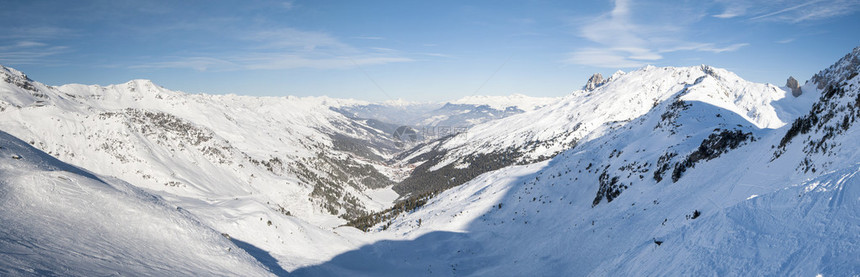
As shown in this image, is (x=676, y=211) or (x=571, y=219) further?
(x=571, y=219)

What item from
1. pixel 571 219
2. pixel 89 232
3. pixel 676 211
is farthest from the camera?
pixel 571 219

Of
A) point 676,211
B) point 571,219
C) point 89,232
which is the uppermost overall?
point 89,232

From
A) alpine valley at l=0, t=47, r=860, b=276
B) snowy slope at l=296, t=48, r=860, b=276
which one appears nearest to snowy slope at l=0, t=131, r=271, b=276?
alpine valley at l=0, t=47, r=860, b=276

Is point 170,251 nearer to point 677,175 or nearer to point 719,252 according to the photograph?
point 719,252

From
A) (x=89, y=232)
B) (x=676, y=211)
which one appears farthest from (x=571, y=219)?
(x=89, y=232)

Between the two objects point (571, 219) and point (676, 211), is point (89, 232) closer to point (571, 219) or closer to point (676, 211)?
point (676, 211)

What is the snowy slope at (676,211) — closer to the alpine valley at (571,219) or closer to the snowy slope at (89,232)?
the alpine valley at (571,219)
